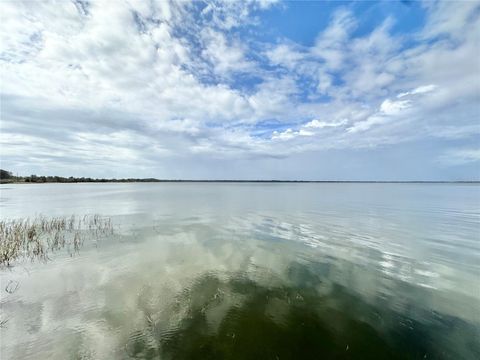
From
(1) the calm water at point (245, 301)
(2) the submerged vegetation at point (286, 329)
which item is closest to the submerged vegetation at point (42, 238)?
(1) the calm water at point (245, 301)

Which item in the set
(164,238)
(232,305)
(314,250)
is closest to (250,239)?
(314,250)

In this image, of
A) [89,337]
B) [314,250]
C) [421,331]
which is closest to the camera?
[89,337]

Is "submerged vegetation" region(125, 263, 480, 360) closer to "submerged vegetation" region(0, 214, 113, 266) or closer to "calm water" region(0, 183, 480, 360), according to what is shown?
"calm water" region(0, 183, 480, 360)

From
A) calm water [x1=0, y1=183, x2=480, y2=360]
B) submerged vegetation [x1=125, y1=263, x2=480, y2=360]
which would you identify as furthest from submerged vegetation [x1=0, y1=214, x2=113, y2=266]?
submerged vegetation [x1=125, y1=263, x2=480, y2=360]

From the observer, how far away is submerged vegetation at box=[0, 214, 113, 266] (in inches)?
577

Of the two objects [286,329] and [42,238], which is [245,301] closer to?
[286,329]

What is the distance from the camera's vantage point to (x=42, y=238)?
19000 millimetres

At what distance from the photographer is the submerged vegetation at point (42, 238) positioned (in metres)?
14.7

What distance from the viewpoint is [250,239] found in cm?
1903

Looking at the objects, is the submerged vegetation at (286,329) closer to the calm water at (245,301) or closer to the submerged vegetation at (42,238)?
the calm water at (245,301)

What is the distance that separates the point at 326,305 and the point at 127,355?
269 inches

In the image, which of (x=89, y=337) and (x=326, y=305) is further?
(x=326, y=305)

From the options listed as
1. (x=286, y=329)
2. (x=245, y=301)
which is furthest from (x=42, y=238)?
(x=286, y=329)

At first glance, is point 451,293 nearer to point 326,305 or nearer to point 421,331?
point 421,331
